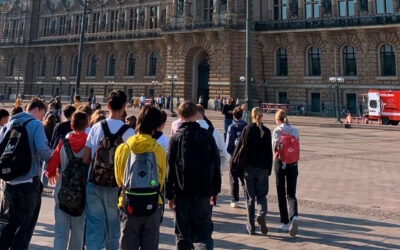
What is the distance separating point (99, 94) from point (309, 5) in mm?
28132

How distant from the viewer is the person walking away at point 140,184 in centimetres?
→ 352

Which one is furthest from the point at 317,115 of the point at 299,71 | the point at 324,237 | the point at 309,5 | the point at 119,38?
the point at 324,237

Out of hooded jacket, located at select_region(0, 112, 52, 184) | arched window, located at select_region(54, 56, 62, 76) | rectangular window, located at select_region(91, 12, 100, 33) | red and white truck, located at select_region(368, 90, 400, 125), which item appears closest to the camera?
hooded jacket, located at select_region(0, 112, 52, 184)

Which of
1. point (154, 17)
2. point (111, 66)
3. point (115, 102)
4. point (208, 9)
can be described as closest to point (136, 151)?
point (115, 102)

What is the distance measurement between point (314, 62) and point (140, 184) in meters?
33.6

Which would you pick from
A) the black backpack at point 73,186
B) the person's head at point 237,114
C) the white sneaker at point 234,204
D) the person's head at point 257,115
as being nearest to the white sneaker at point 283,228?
the white sneaker at point 234,204

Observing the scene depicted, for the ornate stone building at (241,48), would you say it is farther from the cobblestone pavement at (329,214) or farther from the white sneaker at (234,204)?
the white sneaker at (234,204)

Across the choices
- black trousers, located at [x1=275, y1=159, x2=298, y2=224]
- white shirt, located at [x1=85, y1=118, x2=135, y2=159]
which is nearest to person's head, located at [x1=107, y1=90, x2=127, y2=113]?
white shirt, located at [x1=85, y1=118, x2=135, y2=159]

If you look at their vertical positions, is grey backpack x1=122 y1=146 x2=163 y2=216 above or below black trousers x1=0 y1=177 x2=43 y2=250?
above

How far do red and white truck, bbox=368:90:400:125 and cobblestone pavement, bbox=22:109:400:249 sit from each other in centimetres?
1788

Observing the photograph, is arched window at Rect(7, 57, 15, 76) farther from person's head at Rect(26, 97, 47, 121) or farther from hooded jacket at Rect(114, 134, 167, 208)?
hooded jacket at Rect(114, 134, 167, 208)

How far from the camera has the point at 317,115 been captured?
33.1 meters

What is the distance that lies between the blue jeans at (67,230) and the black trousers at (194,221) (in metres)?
1.20

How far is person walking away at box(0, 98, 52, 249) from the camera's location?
3.99 m
